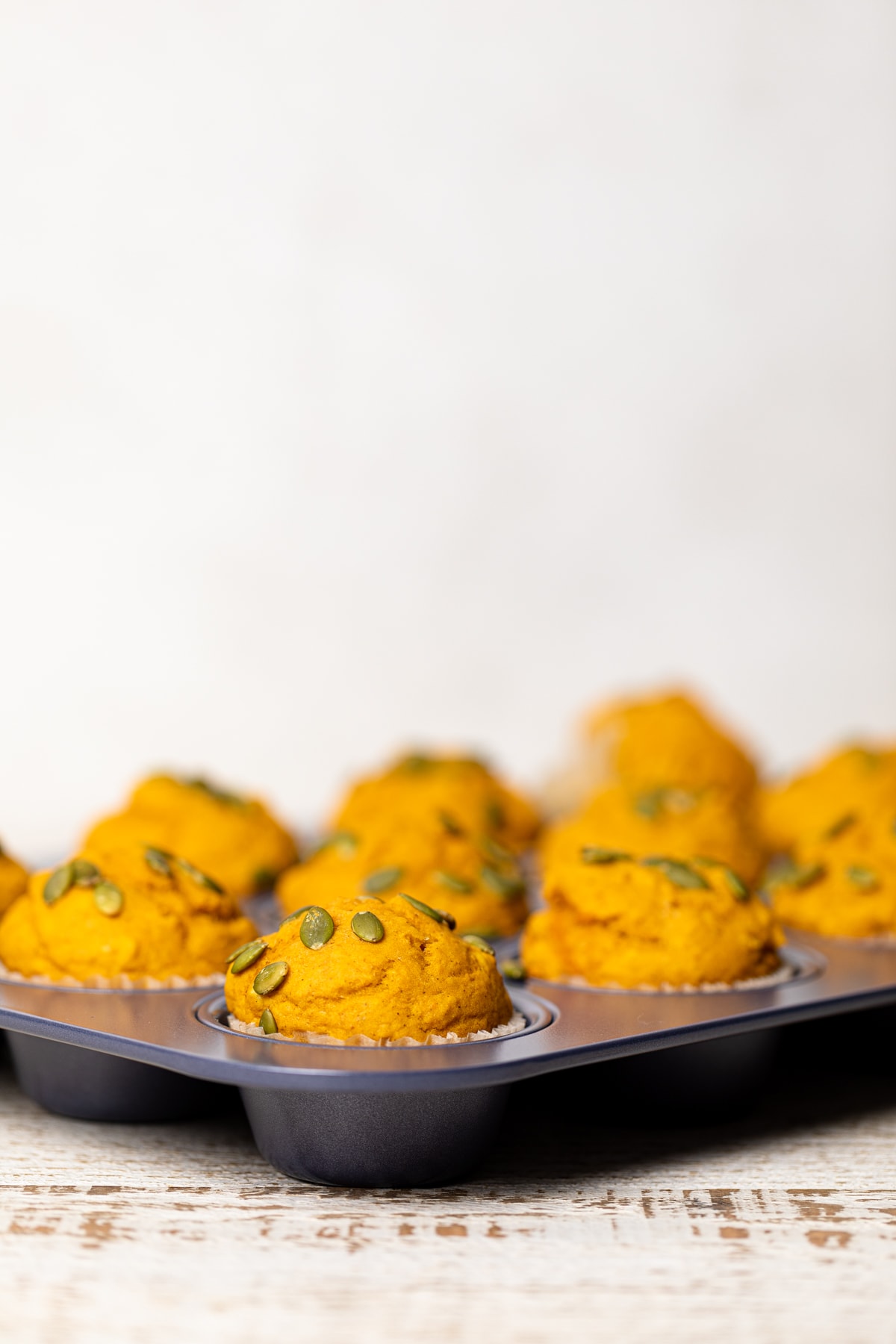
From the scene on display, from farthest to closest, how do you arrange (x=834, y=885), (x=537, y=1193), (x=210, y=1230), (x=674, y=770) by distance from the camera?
(x=674, y=770) < (x=834, y=885) < (x=537, y=1193) < (x=210, y=1230)

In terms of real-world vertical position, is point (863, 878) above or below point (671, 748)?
below

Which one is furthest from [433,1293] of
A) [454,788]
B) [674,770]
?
[674,770]

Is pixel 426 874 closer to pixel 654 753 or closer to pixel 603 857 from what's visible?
pixel 603 857

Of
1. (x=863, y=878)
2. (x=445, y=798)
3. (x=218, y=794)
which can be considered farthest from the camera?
(x=445, y=798)

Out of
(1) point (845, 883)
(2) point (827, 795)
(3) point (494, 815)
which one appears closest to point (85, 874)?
(3) point (494, 815)

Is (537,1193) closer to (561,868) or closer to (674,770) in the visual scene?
(561,868)

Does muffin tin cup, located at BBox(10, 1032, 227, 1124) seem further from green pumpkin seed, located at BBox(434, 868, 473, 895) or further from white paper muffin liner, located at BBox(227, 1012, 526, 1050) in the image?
green pumpkin seed, located at BBox(434, 868, 473, 895)

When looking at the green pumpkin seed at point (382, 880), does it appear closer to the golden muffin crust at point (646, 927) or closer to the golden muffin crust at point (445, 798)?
the golden muffin crust at point (646, 927)

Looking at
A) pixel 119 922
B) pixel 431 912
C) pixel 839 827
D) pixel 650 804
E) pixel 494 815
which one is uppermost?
pixel 494 815

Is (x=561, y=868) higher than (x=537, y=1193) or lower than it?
higher
